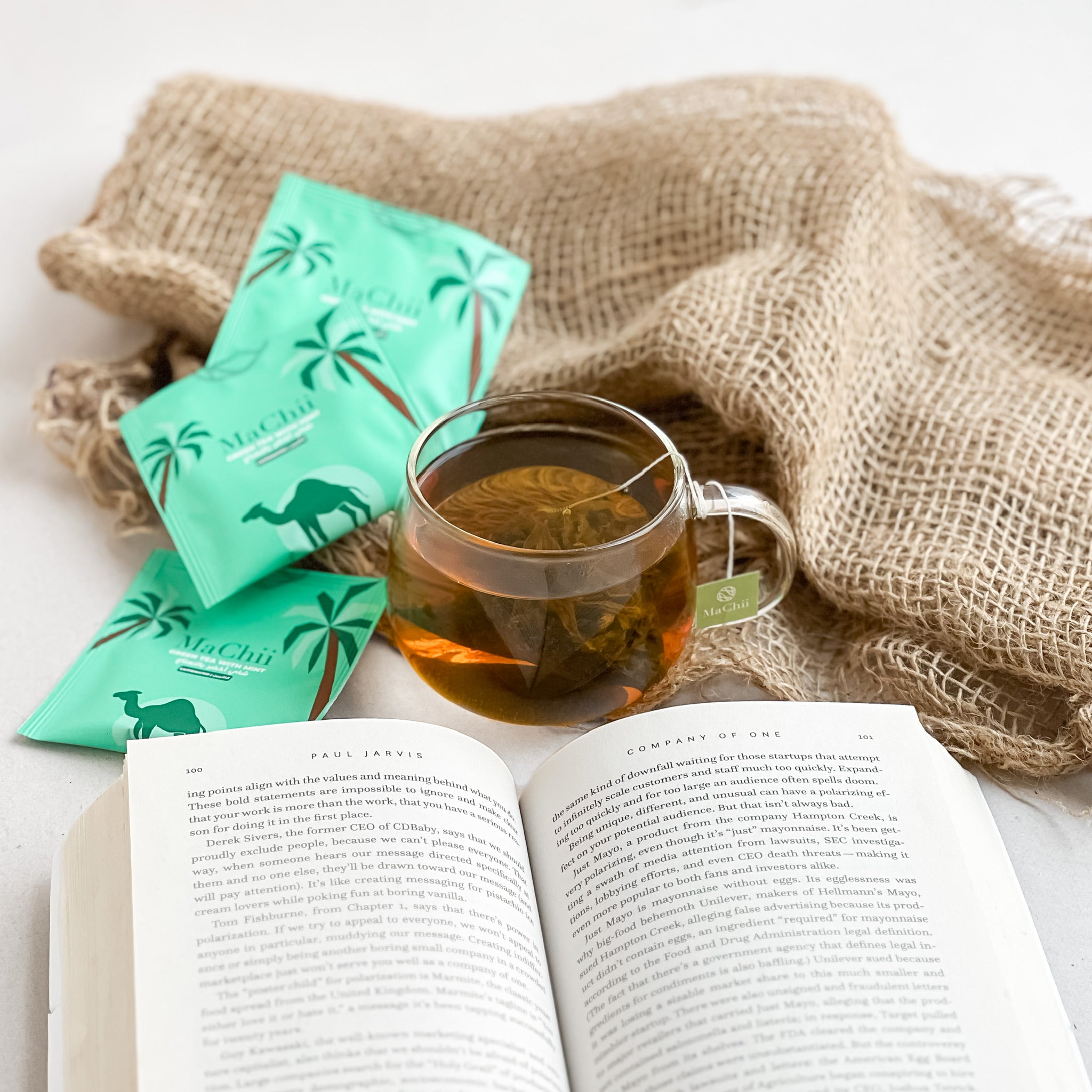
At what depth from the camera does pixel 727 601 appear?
1.97ft

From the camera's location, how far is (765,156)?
2.46 ft

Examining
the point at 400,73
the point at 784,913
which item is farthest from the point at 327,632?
the point at 400,73

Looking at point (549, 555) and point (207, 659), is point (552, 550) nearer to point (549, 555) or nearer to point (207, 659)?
point (549, 555)

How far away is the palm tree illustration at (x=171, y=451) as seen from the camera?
661 millimetres

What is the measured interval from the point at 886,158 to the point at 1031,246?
135 mm

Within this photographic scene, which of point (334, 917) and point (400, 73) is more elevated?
point (400, 73)

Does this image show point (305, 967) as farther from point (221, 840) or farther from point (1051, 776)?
point (1051, 776)

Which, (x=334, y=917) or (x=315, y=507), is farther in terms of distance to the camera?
(x=315, y=507)

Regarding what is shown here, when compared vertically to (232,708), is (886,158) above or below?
above

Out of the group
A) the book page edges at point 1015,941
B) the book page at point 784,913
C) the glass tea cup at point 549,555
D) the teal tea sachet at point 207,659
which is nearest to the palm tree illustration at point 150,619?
the teal tea sachet at point 207,659

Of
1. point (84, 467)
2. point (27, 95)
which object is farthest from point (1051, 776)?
point (27, 95)

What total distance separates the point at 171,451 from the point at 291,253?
0.54 feet

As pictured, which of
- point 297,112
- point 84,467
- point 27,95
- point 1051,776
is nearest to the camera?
point 1051,776

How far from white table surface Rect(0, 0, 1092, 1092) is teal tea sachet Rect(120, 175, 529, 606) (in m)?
0.08
